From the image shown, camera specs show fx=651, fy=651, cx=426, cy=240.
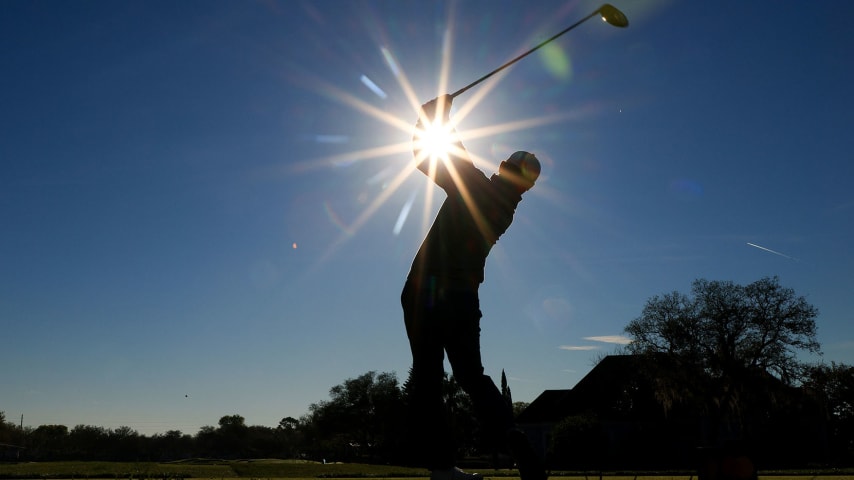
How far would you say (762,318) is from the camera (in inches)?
2156

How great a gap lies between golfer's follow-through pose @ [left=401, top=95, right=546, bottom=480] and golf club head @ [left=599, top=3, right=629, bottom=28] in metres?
2.65

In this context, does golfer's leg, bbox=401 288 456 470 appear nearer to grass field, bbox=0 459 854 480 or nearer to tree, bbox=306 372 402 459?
grass field, bbox=0 459 854 480

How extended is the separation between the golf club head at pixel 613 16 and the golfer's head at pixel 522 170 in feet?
8.69

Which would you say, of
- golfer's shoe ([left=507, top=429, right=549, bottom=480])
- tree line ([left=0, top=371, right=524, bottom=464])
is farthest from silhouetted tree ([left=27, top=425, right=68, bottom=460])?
golfer's shoe ([left=507, top=429, right=549, bottom=480])

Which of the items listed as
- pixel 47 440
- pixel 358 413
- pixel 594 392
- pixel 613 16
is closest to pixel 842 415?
pixel 594 392

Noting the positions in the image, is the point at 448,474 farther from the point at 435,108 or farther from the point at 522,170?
the point at 435,108

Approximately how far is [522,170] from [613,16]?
9.24ft

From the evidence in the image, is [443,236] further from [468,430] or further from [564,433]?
[468,430]

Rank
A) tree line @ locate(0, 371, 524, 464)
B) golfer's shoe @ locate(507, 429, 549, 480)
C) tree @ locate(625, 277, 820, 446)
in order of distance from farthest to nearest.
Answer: tree line @ locate(0, 371, 524, 464) → tree @ locate(625, 277, 820, 446) → golfer's shoe @ locate(507, 429, 549, 480)

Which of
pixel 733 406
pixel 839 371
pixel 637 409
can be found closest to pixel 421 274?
pixel 733 406

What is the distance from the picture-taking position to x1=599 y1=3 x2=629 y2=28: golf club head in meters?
5.94

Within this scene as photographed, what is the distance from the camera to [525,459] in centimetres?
332

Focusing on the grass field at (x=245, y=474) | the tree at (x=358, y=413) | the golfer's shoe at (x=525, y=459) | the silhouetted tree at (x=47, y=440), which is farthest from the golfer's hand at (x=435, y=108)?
the silhouetted tree at (x=47, y=440)

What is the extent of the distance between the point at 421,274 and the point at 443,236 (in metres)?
0.27
